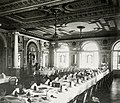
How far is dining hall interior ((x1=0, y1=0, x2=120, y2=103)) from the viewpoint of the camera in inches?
157

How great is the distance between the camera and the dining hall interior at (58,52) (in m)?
3.99

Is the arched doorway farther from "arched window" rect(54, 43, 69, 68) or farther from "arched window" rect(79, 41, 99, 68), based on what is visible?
"arched window" rect(79, 41, 99, 68)

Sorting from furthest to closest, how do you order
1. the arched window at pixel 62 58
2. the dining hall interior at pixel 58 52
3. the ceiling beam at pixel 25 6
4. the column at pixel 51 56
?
the arched window at pixel 62 58
the column at pixel 51 56
the ceiling beam at pixel 25 6
the dining hall interior at pixel 58 52

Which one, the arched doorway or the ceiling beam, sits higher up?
the ceiling beam

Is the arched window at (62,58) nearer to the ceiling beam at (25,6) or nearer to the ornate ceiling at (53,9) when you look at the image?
the ornate ceiling at (53,9)

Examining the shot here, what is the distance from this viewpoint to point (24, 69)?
37.3 feet

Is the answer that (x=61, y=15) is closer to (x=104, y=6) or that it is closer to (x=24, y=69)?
(x=104, y=6)

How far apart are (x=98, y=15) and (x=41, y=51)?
27.0 ft

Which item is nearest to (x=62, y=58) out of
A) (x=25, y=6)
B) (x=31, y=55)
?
(x=31, y=55)

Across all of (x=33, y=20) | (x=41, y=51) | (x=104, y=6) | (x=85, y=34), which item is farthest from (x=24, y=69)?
(x=104, y=6)

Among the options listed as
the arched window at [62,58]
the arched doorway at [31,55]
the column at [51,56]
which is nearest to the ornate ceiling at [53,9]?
the arched doorway at [31,55]

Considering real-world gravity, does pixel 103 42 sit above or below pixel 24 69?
above

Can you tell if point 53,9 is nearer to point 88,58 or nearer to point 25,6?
point 25,6

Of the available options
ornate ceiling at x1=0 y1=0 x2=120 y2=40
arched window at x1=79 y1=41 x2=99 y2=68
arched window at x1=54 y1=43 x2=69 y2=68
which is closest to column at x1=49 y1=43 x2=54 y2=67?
arched window at x1=54 y1=43 x2=69 y2=68
